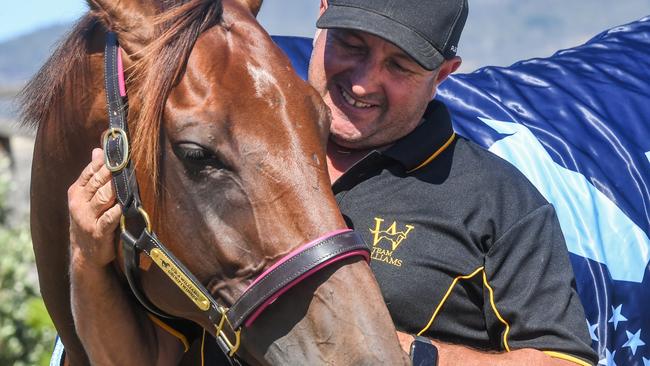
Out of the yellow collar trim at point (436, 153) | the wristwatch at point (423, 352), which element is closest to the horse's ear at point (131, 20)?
the yellow collar trim at point (436, 153)

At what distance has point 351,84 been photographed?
9.18 feet

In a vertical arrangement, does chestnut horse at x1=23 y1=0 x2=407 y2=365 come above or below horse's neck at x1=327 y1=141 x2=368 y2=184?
above

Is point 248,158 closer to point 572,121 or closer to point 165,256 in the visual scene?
point 165,256

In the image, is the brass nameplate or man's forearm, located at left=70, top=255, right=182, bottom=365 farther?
man's forearm, located at left=70, top=255, right=182, bottom=365

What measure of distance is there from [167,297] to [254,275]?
277mm

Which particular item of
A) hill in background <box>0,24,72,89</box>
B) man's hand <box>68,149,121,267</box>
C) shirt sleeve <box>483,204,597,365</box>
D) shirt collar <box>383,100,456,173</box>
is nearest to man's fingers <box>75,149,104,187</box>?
man's hand <box>68,149,121,267</box>

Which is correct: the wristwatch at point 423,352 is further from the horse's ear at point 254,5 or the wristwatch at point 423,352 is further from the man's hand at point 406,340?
the horse's ear at point 254,5

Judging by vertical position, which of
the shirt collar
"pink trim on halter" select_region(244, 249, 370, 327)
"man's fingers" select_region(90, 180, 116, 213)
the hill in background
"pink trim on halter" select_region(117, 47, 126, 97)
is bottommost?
the hill in background

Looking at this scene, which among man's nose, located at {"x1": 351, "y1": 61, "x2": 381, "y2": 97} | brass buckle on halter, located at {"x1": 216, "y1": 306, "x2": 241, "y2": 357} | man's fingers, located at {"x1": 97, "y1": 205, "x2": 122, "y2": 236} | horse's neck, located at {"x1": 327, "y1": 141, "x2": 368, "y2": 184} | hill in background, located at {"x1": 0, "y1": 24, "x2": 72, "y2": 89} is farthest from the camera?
hill in background, located at {"x1": 0, "y1": 24, "x2": 72, "y2": 89}

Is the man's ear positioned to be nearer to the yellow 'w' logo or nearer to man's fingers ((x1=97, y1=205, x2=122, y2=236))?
the yellow 'w' logo

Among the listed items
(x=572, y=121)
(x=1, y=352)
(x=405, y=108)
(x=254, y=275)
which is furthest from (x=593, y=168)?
(x=1, y=352)

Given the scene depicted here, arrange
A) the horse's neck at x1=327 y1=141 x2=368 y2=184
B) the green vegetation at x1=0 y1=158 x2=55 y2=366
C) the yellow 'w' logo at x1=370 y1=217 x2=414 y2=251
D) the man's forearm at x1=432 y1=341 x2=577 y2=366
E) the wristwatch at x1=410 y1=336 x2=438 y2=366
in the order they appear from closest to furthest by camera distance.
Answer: the wristwatch at x1=410 y1=336 x2=438 y2=366, the man's forearm at x1=432 y1=341 x2=577 y2=366, the yellow 'w' logo at x1=370 y1=217 x2=414 y2=251, the horse's neck at x1=327 y1=141 x2=368 y2=184, the green vegetation at x1=0 y1=158 x2=55 y2=366

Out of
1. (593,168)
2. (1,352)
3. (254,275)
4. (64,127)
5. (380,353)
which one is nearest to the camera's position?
(380,353)

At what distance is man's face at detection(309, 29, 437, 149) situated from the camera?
2779 mm
